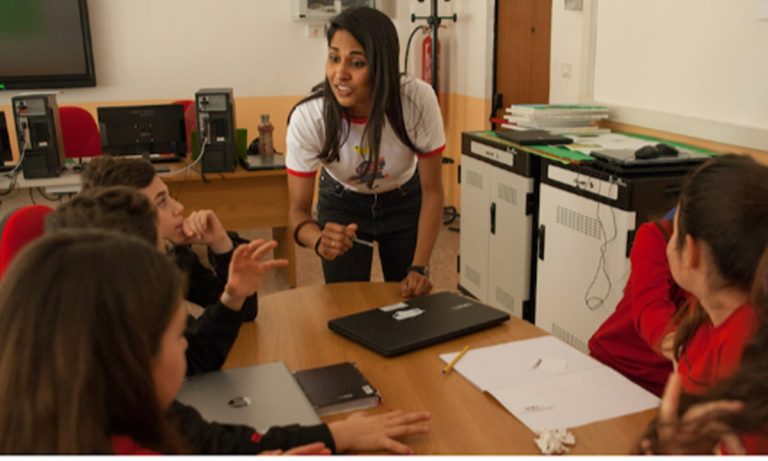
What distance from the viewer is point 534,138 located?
2850mm

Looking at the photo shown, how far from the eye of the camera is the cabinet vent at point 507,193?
295 centimetres

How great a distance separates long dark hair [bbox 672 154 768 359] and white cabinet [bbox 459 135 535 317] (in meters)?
1.55

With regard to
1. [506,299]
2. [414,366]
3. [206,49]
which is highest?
[206,49]

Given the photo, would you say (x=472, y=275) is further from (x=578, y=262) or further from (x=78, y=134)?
(x=78, y=134)

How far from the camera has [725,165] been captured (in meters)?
1.29

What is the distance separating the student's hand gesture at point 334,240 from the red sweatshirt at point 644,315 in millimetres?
654

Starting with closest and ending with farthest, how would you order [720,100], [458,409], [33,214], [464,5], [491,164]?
[458,409] < [33,214] < [720,100] < [491,164] < [464,5]

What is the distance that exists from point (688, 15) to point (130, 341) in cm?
252

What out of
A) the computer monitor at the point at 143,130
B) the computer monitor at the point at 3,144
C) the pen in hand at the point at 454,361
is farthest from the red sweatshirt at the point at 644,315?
the computer monitor at the point at 3,144

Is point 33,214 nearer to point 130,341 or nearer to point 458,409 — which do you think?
point 130,341

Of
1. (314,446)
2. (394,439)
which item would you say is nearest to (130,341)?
(314,446)

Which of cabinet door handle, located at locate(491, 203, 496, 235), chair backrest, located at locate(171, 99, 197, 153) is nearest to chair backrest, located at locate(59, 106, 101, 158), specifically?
chair backrest, located at locate(171, 99, 197, 153)

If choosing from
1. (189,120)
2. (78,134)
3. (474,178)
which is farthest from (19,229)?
(78,134)

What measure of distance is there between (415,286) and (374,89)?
574mm
